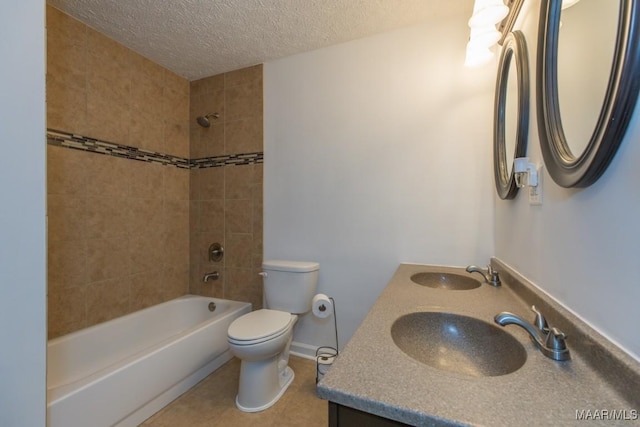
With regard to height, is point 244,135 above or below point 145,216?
above

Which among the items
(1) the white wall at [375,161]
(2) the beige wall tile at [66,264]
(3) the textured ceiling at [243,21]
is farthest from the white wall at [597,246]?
(2) the beige wall tile at [66,264]

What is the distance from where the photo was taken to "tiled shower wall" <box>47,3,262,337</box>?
1.61 m

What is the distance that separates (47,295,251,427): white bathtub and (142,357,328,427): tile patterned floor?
0.08 m

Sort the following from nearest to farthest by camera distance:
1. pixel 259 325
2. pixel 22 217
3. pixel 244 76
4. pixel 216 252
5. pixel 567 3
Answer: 1. pixel 567 3
2. pixel 22 217
3. pixel 259 325
4. pixel 244 76
5. pixel 216 252

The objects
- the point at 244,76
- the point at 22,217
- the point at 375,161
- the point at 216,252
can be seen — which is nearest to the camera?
the point at 22,217

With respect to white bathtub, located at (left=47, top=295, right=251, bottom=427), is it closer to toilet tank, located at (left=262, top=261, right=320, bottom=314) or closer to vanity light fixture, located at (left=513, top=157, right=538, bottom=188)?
toilet tank, located at (left=262, top=261, right=320, bottom=314)

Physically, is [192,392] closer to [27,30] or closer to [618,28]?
[27,30]

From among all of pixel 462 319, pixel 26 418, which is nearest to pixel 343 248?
pixel 462 319

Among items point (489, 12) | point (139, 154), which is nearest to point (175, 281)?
point (139, 154)

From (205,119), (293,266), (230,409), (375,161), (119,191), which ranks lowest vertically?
(230,409)

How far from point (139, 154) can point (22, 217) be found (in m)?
1.24

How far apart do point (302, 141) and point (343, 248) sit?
2.91 feet

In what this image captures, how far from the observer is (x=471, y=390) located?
1.65ft

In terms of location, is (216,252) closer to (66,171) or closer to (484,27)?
(66,171)
